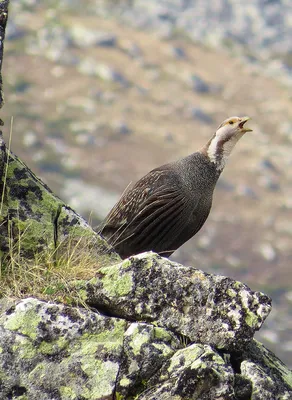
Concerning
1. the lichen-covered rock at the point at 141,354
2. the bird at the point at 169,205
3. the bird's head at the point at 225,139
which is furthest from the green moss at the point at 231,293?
the bird's head at the point at 225,139

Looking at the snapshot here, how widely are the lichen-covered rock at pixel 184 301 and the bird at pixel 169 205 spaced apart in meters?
4.24

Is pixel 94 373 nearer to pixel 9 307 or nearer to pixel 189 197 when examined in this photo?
pixel 9 307

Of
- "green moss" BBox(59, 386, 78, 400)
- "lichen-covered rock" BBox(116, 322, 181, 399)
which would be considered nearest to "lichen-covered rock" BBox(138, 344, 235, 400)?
"lichen-covered rock" BBox(116, 322, 181, 399)

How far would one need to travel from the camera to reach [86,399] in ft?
26.8

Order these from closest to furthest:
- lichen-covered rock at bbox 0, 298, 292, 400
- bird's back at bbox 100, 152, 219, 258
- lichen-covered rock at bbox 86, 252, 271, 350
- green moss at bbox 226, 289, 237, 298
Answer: lichen-covered rock at bbox 0, 298, 292, 400, lichen-covered rock at bbox 86, 252, 271, 350, green moss at bbox 226, 289, 237, 298, bird's back at bbox 100, 152, 219, 258

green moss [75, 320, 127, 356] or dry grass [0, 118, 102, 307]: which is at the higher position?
dry grass [0, 118, 102, 307]

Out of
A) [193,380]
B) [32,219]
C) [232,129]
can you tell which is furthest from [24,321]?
[232,129]

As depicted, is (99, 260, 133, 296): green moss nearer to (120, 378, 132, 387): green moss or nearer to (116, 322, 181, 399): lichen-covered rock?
(116, 322, 181, 399): lichen-covered rock

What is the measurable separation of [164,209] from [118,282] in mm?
4996

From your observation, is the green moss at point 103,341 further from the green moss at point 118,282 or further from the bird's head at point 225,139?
the bird's head at point 225,139

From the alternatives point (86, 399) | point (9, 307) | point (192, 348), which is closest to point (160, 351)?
point (192, 348)

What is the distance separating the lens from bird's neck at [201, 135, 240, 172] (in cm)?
1486

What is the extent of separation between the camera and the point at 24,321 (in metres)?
8.57

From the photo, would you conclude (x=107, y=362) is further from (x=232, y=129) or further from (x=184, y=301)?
(x=232, y=129)
